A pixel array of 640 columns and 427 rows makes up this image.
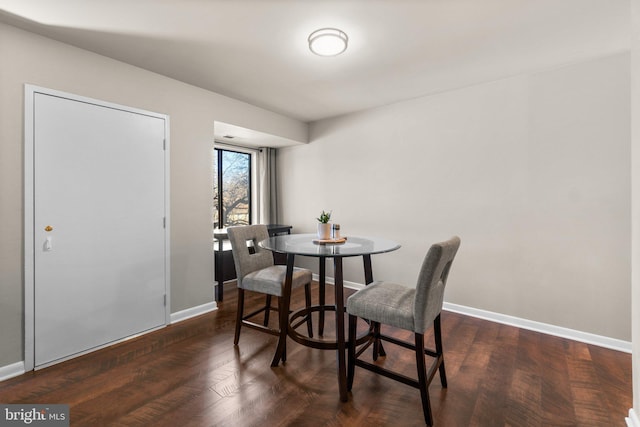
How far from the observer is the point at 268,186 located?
5133 mm

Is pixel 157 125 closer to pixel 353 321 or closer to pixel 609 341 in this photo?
pixel 353 321

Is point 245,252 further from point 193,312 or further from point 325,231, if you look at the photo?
point 193,312

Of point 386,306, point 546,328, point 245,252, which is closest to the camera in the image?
point 386,306

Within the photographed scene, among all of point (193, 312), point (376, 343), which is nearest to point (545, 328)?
point (376, 343)

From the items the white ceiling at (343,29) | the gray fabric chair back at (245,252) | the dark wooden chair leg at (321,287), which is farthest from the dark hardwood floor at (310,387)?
the white ceiling at (343,29)

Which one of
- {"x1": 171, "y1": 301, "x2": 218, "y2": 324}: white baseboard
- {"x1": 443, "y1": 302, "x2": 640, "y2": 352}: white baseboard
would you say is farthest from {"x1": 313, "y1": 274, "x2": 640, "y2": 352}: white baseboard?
{"x1": 171, "y1": 301, "x2": 218, "y2": 324}: white baseboard

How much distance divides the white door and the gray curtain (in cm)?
221

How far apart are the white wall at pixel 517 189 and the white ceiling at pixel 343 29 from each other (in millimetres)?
356

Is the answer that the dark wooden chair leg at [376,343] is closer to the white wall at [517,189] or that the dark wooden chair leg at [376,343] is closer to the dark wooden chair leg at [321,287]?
the dark wooden chair leg at [321,287]

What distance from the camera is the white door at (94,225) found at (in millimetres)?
2270

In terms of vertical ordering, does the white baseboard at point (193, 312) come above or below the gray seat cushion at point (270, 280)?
below

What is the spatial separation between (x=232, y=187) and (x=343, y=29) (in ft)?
11.1

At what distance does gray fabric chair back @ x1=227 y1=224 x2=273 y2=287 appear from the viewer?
2.61 metres

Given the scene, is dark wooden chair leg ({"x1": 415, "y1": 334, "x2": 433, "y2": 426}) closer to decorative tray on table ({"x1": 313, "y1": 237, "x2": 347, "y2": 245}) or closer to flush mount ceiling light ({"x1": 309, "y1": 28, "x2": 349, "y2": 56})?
decorative tray on table ({"x1": 313, "y1": 237, "x2": 347, "y2": 245})
